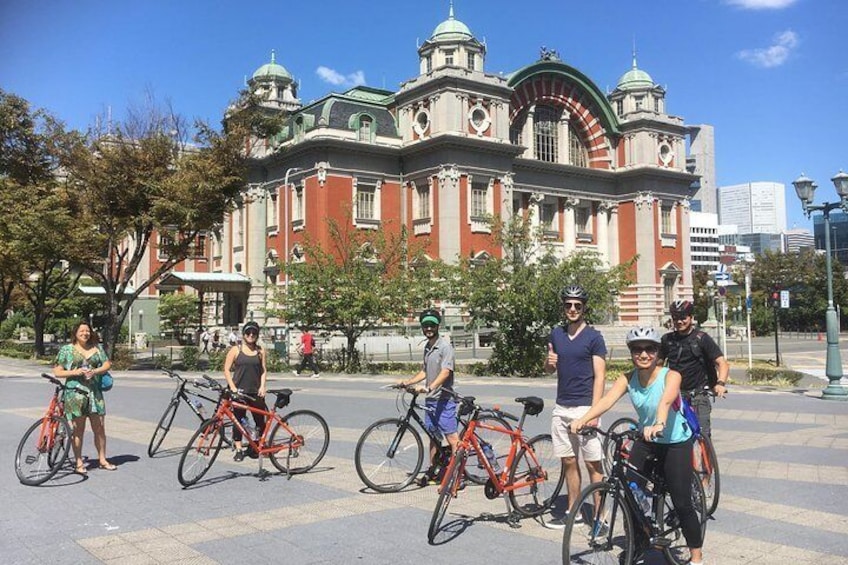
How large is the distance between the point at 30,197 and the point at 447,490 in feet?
101

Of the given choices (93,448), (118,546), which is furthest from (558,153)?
(118,546)

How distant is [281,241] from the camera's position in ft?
163

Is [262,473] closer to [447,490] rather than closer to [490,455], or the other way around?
[490,455]

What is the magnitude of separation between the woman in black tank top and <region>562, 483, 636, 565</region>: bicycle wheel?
503cm

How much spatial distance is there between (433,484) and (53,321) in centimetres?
6232

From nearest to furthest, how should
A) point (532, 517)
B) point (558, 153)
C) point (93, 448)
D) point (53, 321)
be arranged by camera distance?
point (532, 517), point (93, 448), point (558, 153), point (53, 321)

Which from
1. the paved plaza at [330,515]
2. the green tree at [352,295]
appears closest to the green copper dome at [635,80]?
the green tree at [352,295]

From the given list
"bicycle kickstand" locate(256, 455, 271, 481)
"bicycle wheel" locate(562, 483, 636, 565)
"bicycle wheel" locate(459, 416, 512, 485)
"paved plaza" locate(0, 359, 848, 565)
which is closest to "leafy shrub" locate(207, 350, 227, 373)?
"paved plaza" locate(0, 359, 848, 565)

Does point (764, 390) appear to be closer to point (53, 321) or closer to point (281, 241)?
point (281, 241)

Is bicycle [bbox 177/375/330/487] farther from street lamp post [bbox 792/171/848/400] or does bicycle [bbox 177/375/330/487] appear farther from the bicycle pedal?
street lamp post [bbox 792/171/848/400]

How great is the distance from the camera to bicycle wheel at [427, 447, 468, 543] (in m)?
6.17

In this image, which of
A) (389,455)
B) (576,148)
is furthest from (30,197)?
(576,148)

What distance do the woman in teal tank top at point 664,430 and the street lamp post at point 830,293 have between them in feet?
45.2

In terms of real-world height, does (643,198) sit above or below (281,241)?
above
